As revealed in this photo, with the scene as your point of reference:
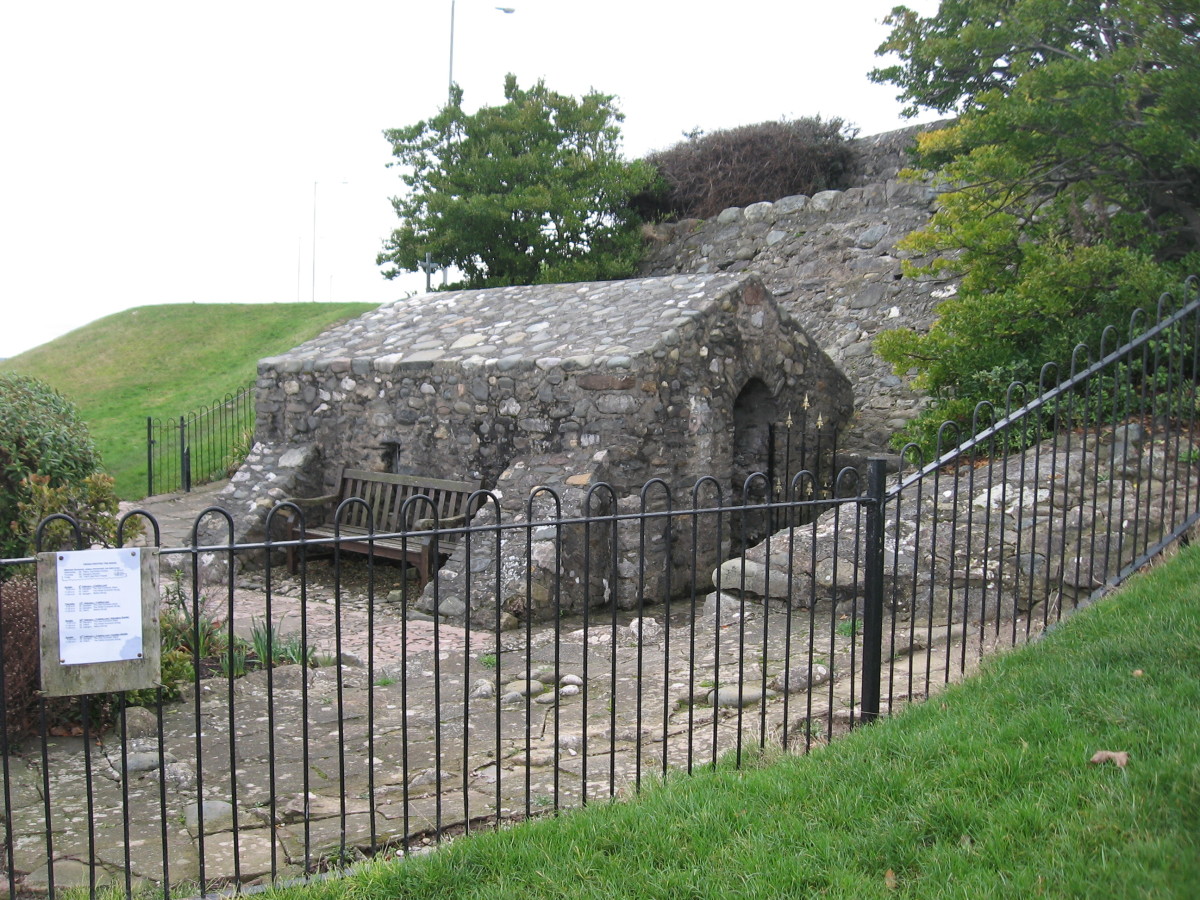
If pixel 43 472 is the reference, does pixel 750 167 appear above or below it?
above

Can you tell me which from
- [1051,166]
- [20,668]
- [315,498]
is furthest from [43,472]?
[1051,166]

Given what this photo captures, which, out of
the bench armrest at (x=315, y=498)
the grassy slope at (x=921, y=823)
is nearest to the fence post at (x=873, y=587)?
the grassy slope at (x=921, y=823)

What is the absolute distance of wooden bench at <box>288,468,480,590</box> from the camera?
8859 mm

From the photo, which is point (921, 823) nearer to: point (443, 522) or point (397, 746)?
point (397, 746)

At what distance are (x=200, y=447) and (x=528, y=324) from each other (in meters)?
9.81

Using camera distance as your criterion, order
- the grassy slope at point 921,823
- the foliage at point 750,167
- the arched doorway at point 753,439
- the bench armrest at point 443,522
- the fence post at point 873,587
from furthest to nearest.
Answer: the foliage at point 750,167 < the arched doorway at point 753,439 < the bench armrest at point 443,522 < the fence post at point 873,587 < the grassy slope at point 921,823

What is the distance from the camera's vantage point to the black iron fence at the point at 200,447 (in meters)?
16.3

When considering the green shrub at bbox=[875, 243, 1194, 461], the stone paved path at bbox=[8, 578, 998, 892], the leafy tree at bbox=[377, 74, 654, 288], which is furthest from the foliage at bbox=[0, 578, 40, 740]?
the leafy tree at bbox=[377, 74, 654, 288]

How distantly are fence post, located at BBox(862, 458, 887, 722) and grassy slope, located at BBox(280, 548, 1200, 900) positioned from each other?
1.53 ft

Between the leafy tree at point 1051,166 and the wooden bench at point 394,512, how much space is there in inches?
172

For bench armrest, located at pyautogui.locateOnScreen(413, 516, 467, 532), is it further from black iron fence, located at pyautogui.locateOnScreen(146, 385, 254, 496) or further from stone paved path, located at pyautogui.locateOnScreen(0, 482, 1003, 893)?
black iron fence, located at pyautogui.locateOnScreen(146, 385, 254, 496)

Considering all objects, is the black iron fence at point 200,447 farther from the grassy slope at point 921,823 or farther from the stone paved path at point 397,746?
the grassy slope at point 921,823

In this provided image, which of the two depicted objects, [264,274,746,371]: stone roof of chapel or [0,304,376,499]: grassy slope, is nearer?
[264,274,746,371]: stone roof of chapel

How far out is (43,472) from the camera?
636 centimetres
